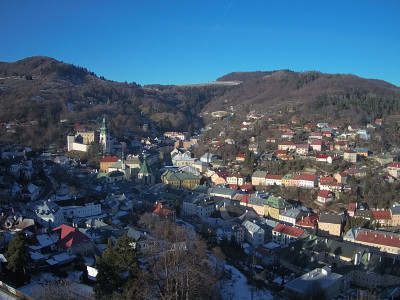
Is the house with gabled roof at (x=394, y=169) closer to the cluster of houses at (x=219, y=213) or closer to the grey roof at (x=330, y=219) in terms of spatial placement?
the cluster of houses at (x=219, y=213)

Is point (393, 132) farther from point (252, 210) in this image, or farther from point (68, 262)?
point (68, 262)

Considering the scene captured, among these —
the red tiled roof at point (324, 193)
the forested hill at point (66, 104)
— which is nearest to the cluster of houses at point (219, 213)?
the red tiled roof at point (324, 193)

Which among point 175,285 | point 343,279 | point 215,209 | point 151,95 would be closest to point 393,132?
point 215,209

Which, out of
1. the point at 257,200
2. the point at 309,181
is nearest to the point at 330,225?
the point at 257,200

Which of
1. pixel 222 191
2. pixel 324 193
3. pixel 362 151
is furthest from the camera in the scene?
pixel 362 151

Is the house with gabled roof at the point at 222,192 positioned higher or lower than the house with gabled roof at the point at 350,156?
lower

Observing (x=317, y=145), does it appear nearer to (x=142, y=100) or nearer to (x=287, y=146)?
(x=287, y=146)
